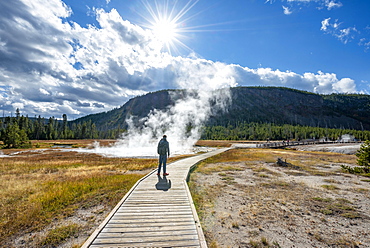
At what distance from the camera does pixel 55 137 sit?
109688mm

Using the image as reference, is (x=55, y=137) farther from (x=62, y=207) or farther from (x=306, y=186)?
(x=306, y=186)

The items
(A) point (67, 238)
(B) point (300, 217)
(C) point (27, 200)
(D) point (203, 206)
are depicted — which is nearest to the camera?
(A) point (67, 238)

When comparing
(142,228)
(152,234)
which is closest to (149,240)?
(152,234)

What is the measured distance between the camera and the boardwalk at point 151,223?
4.75 meters

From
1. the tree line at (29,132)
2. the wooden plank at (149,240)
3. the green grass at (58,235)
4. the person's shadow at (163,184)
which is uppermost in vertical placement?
the tree line at (29,132)

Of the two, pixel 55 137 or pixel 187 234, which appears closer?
pixel 187 234

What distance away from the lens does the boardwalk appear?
4.75 meters

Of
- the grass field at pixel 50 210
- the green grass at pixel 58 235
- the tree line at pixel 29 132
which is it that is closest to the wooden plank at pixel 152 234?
the grass field at pixel 50 210

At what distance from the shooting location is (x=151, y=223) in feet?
19.0

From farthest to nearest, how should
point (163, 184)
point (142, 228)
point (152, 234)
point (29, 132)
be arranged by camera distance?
1. point (29, 132)
2. point (163, 184)
3. point (142, 228)
4. point (152, 234)

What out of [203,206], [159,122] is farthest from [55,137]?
[203,206]

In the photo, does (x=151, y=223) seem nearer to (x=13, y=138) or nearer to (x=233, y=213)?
(x=233, y=213)

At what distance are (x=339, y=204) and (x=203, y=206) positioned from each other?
7183 mm

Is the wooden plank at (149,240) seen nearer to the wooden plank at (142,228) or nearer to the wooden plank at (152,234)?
the wooden plank at (152,234)
